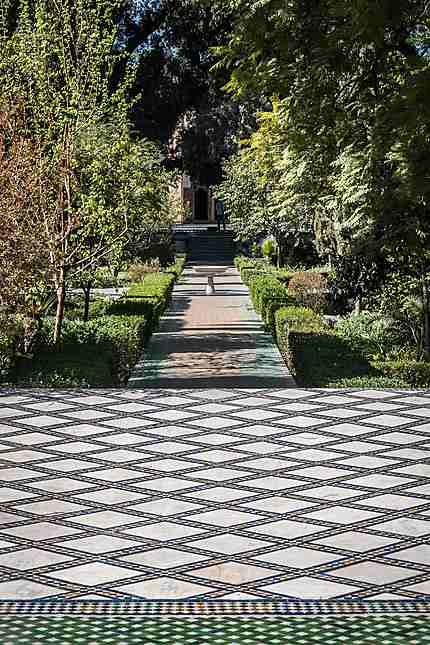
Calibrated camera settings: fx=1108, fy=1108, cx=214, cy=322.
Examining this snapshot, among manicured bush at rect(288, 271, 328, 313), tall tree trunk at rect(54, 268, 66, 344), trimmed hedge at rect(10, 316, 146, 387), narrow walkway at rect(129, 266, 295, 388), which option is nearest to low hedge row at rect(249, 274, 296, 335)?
narrow walkway at rect(129, 266, 295, 388)

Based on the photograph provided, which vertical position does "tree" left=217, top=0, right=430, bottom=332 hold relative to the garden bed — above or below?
above

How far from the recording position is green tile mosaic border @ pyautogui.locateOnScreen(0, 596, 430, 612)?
404 cm

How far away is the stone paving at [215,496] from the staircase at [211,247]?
37.0 m

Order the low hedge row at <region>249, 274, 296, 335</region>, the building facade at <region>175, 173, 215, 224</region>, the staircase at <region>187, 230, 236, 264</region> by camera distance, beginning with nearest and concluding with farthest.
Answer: the low hedge row at <region>249, 274, 296, 335</region>, the staircase at <region>187, 230, 236, 264</region>, the building facade at <region>175, 173, 215, 224</region>

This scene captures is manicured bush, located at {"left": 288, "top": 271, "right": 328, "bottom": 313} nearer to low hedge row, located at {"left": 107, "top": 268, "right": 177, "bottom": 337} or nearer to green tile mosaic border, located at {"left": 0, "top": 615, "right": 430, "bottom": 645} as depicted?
low hedge row, located at {"left": 107, "top": 268, "right": 177, "bottom": 337}

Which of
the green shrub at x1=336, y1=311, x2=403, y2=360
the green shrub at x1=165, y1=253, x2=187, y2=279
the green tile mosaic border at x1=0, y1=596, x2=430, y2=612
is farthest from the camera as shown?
the green shrub at x1=165, y1=253, x2=187, y2=279

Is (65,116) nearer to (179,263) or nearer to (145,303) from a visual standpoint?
(145,303)

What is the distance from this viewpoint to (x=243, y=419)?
23.9 ft

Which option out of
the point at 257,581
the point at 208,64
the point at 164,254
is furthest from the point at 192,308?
the point at 257,581

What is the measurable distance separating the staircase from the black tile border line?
4035 centimetres

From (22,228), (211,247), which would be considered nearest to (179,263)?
(211,247)

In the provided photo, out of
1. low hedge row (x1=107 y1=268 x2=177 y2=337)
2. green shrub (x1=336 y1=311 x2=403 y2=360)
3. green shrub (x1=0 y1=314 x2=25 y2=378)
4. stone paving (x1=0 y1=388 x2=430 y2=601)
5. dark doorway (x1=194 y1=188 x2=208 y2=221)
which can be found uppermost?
dark doorway (x1=194 y1=188 x2=208 y2=221)

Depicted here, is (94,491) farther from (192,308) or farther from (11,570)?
(192,308)

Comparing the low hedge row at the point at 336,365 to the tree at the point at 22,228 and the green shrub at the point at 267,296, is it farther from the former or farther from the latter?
the green shrub at the point at 267,296
